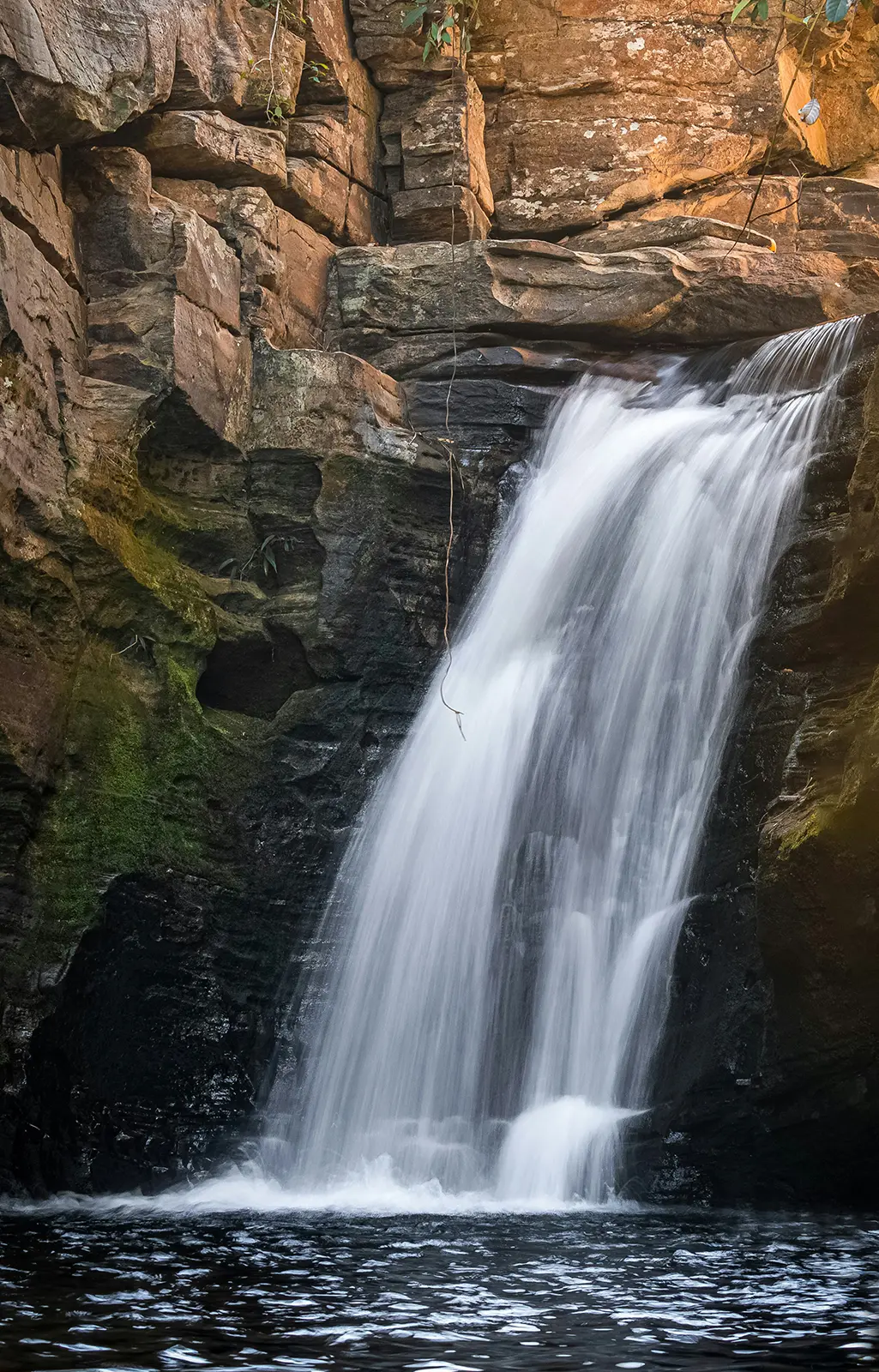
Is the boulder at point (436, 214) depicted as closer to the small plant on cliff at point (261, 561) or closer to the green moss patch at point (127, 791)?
the small plant on cliff at point (261, 561)

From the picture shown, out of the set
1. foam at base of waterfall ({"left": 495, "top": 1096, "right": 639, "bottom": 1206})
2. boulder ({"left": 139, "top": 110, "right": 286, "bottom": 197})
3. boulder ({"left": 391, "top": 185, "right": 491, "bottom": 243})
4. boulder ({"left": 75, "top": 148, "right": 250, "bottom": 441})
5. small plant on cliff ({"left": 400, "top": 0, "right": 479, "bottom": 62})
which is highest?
small plant on cliff ({"left": 400, "top": 0, "right": 479, "bottom": 62})

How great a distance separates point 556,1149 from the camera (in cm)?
737

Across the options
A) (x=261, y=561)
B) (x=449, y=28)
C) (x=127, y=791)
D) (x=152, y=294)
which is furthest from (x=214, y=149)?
(x=127, y=791)

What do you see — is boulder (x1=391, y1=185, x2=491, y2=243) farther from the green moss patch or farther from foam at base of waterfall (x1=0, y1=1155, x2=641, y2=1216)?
foam at base of waterfall (x1=0, y1=1155, x2=641, y2=1216)

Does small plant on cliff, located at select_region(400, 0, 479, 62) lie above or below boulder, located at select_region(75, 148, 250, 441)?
above

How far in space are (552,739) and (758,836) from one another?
1846 millimetres

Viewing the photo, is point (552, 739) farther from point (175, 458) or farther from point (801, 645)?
point (175, 458)

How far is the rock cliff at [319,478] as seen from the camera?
24.6 ft

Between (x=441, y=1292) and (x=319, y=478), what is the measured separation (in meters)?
6.62

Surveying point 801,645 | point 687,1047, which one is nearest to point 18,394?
point 801,645

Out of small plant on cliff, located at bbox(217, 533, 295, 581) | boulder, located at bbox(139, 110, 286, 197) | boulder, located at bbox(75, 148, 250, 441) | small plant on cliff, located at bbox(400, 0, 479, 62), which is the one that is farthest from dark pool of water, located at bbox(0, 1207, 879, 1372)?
small plant on cliff, located at bbox(400, 0, 479, 62)

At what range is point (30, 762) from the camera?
8328mm

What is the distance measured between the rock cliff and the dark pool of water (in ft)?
4.22

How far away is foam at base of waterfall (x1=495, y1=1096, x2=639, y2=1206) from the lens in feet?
23.6
